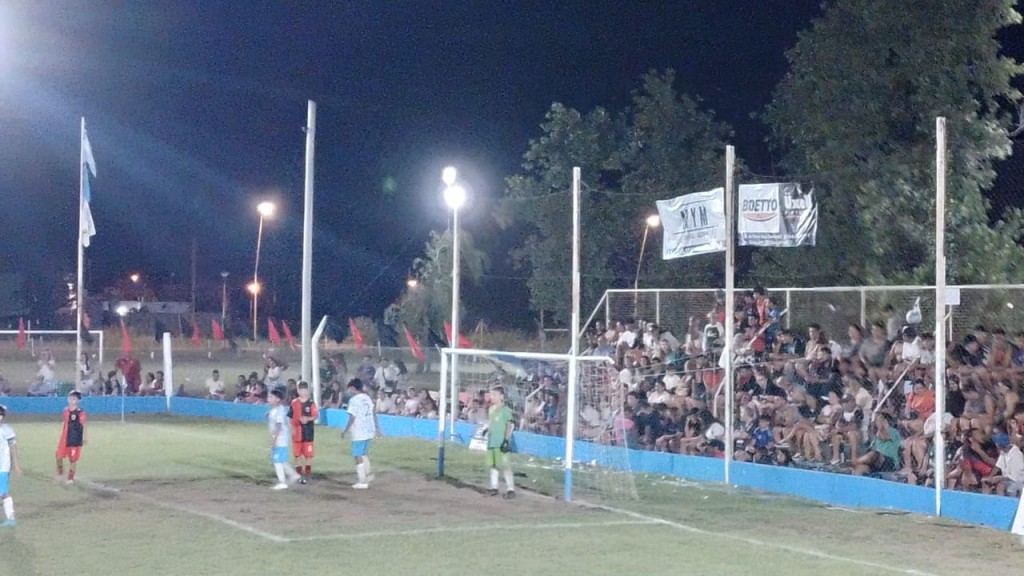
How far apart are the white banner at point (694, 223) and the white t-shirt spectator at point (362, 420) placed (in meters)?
5.94

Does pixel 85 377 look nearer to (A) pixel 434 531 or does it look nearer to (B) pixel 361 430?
(B) pixel 361 430

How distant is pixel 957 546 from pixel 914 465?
2.97 metres

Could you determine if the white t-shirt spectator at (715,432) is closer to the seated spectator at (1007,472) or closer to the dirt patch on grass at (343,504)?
the dirt patch on grass at (343,504)

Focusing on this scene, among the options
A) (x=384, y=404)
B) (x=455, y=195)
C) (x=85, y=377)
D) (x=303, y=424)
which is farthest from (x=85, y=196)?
(x=303, y=424)

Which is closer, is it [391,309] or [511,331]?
[511,331]

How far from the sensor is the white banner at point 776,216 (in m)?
18.9

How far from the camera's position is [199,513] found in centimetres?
1600

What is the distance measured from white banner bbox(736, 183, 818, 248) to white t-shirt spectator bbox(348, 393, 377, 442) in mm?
6560

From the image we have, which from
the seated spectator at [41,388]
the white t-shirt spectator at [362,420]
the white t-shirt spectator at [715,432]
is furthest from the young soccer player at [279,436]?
the seated spectator at [41,388]

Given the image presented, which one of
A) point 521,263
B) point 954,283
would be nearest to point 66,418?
point 954,283

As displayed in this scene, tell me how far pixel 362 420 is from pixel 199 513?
11.4 ft

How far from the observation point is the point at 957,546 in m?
14.0

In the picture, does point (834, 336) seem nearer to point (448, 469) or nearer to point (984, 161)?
point (984, 161)

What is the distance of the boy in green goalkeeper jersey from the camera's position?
17.8 m
